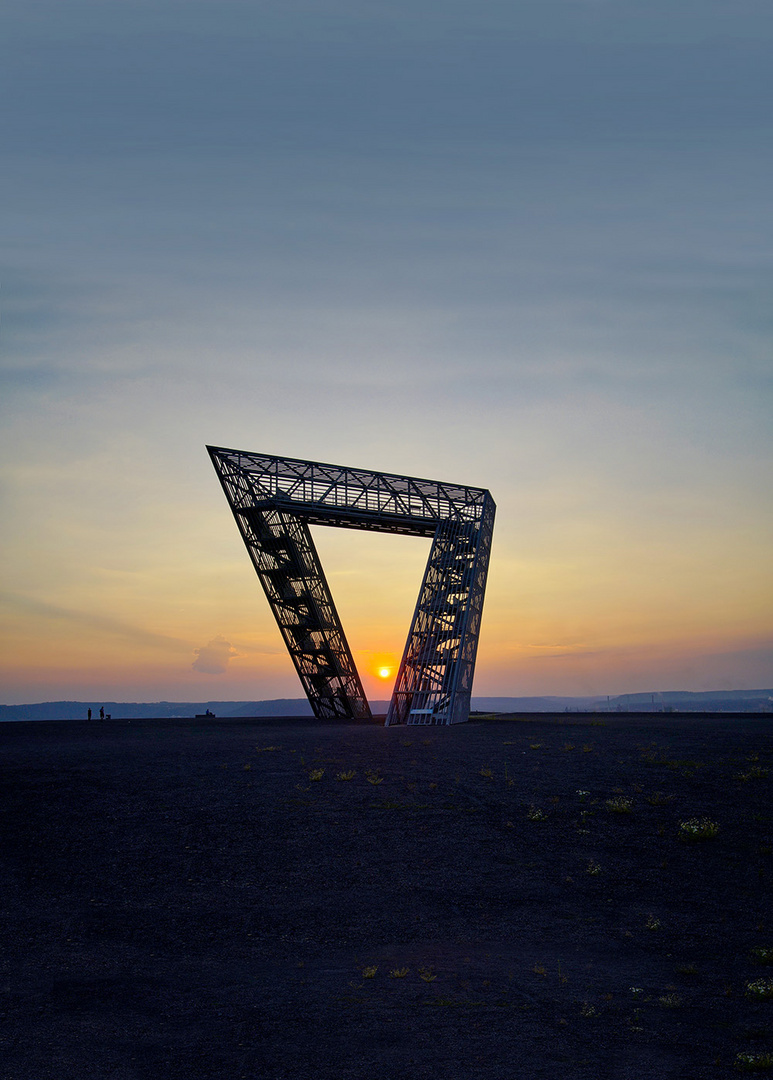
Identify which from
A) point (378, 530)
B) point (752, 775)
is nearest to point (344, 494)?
point (378, 530)

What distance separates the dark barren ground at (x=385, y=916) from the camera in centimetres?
1186

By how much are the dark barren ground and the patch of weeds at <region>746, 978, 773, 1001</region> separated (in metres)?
0.08

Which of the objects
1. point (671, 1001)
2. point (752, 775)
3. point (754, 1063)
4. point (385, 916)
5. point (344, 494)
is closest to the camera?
point (754, 1063)

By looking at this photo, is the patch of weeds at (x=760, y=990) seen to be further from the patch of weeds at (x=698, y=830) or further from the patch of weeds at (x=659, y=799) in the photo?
the patch of weeds at (x=659, y=799)

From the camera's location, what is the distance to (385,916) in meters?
17.2

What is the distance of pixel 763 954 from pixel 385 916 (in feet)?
23.7

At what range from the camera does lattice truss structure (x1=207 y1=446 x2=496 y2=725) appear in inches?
1932

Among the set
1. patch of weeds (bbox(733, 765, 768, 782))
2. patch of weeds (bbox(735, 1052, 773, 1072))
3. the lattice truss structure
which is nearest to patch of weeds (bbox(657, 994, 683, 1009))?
patch of weeds (bbox(735, 1052, 773, 1072))

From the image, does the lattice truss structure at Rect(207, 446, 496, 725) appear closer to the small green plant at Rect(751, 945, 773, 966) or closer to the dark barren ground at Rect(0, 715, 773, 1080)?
the dark barren ground at Rect(0, 715, 773, 1080)

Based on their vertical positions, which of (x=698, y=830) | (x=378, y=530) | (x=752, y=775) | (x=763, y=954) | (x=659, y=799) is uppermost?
(x=378, y=530)

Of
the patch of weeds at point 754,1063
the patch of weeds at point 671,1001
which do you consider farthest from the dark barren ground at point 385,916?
the patch of weeds at point 754,1063

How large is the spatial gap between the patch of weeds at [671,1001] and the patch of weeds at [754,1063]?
1970 mm

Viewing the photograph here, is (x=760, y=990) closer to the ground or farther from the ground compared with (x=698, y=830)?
closer to the ground

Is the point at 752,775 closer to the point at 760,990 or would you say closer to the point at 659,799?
the point at 659,799
